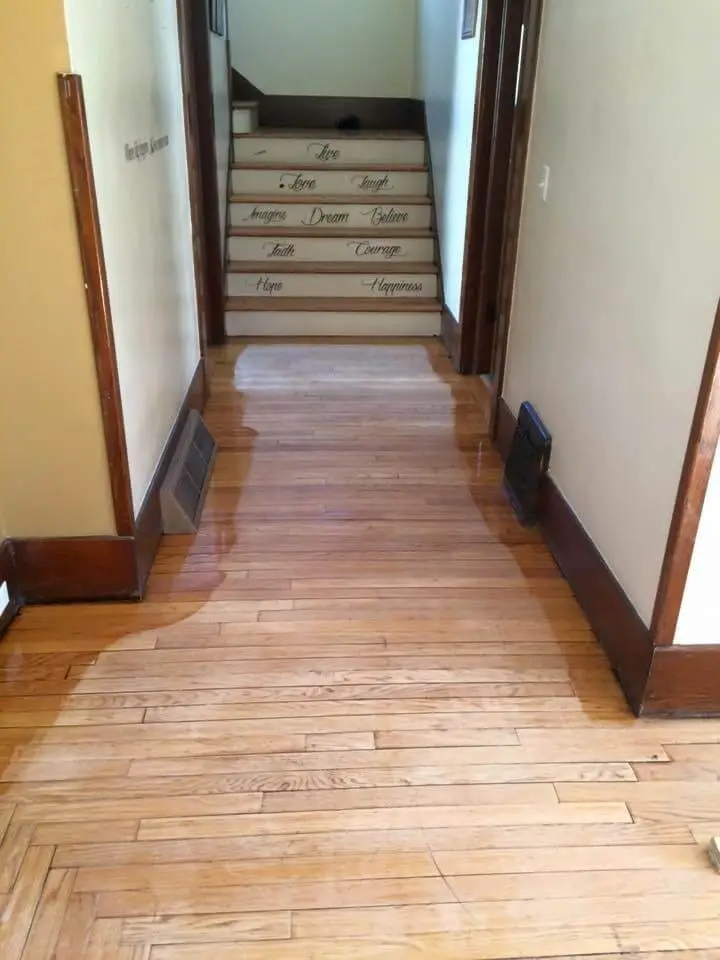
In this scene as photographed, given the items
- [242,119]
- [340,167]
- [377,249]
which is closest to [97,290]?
[377,249]

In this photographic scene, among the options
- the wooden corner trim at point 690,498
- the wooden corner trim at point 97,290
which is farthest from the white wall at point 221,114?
the wooden corner trim at point 690,498

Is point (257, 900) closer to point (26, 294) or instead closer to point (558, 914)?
point (558, 914)

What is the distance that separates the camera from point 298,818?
Answer: 159cm

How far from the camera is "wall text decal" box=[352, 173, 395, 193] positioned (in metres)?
5.02

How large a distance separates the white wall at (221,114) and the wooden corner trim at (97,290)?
8.61 feet

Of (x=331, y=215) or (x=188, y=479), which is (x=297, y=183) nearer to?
(x=331, y=215)

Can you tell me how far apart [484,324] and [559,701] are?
2437 mm

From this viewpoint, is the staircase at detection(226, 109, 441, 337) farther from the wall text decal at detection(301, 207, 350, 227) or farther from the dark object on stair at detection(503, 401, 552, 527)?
the dark object on stair at detection(503, 401, 552, 527)

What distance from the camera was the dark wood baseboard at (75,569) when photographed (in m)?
2.17

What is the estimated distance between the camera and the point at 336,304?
4.64m

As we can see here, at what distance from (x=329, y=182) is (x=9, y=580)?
145 inches

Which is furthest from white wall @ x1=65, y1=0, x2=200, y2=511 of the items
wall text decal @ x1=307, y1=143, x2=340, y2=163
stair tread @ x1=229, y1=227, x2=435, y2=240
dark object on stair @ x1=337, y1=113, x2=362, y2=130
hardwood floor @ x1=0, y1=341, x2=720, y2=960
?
dark object on stair @ x1=337, y1=113, x2=362, y2=130

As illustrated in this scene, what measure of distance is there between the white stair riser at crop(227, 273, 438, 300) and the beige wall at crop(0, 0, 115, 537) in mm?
2831

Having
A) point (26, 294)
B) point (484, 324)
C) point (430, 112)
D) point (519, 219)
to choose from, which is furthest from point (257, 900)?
point (430, 112)
